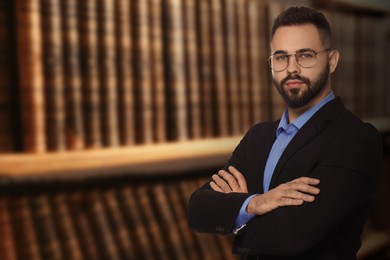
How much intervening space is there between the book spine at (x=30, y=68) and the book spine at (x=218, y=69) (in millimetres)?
538

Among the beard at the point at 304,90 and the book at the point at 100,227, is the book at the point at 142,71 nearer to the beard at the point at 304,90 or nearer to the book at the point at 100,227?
the book at the point at 100,227

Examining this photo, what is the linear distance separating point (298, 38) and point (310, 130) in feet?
0.45

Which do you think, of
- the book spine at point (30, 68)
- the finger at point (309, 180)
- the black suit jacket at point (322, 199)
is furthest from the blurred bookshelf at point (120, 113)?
the finger at point (309, 180)

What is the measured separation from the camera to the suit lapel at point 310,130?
913 millimetres

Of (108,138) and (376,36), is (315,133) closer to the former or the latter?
(108,138)

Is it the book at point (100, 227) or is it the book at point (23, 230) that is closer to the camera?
the book at point (23, 230)

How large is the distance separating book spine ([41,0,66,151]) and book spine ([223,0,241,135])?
0.55 meters

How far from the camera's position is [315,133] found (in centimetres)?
91

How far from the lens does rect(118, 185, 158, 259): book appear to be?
1550 mm

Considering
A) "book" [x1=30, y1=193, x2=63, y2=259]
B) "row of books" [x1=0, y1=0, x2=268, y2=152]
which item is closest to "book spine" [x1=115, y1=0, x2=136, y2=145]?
"row of books" [x1=0, y1=0, x2=268, y2=152]

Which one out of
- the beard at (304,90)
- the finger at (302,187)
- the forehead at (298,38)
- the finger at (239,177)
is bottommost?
the finger at (239,177)

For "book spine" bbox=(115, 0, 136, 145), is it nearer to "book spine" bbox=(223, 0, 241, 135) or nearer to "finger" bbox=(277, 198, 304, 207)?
"book spine" bbox=(223, 0, 241, 135)

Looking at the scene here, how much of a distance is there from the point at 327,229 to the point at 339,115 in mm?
176

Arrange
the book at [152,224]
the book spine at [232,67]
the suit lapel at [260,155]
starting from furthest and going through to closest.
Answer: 1. the book spine at [232,67]
2. the book at [152,224]
3. the suit lapel at [260,155]
